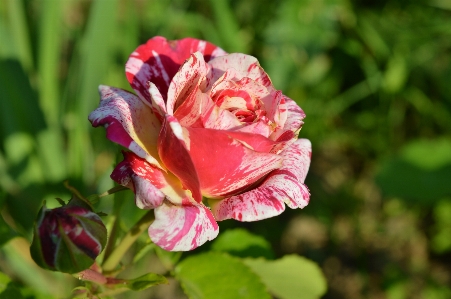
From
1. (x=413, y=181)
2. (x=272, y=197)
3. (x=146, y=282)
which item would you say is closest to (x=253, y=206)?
(x=272, y=197)

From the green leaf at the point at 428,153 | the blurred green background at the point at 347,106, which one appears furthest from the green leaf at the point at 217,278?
the green leaf at the point at 428,153

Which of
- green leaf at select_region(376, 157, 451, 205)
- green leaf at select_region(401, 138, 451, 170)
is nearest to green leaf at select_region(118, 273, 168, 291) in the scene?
green leaf at select_region(376, 157, 451, 205)

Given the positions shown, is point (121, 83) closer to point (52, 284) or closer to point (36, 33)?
point (36, 33)

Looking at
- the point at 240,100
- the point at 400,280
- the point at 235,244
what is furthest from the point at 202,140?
the point at 400,280

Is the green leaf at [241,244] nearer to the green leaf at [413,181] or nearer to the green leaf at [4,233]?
the green leaf at [4,233]

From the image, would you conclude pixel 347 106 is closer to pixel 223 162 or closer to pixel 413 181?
pixel 413 181
